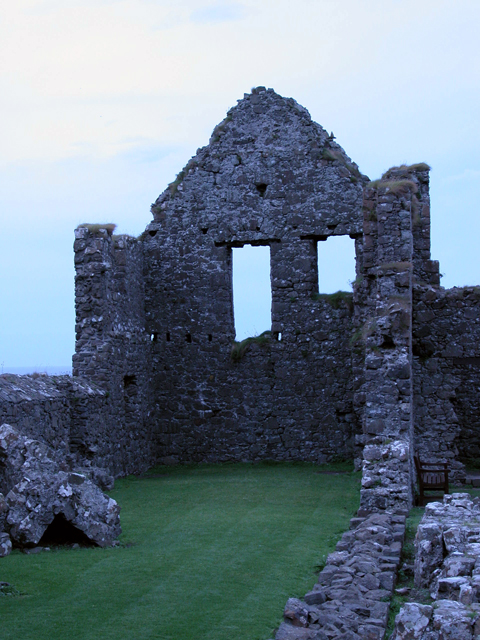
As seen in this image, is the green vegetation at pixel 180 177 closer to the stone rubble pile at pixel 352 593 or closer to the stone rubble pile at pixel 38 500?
the stone rubble pile at pixel 38 500

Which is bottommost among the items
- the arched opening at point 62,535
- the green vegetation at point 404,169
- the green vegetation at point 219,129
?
the arched opening at point 62,535

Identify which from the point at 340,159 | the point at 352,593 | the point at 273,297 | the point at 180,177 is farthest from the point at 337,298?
the point at 352,593

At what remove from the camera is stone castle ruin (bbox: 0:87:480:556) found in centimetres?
1664

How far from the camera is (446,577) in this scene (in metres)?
7.28

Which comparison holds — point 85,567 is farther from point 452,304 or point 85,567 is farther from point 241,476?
point 452,304

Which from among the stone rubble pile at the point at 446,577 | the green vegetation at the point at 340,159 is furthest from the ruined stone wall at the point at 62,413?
the green vegetation at the point at 340,159

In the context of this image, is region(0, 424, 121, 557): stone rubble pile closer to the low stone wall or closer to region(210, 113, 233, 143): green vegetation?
the low stone wall

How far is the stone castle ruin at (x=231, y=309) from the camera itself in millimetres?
16641

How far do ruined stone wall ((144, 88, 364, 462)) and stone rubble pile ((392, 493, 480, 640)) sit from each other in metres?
8.18

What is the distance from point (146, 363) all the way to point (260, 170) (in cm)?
478

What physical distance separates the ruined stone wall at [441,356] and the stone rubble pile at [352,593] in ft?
17.6

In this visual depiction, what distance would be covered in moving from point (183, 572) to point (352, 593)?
164cm

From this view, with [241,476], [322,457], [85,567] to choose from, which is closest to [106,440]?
[241,476]

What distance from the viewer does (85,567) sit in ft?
27.5
